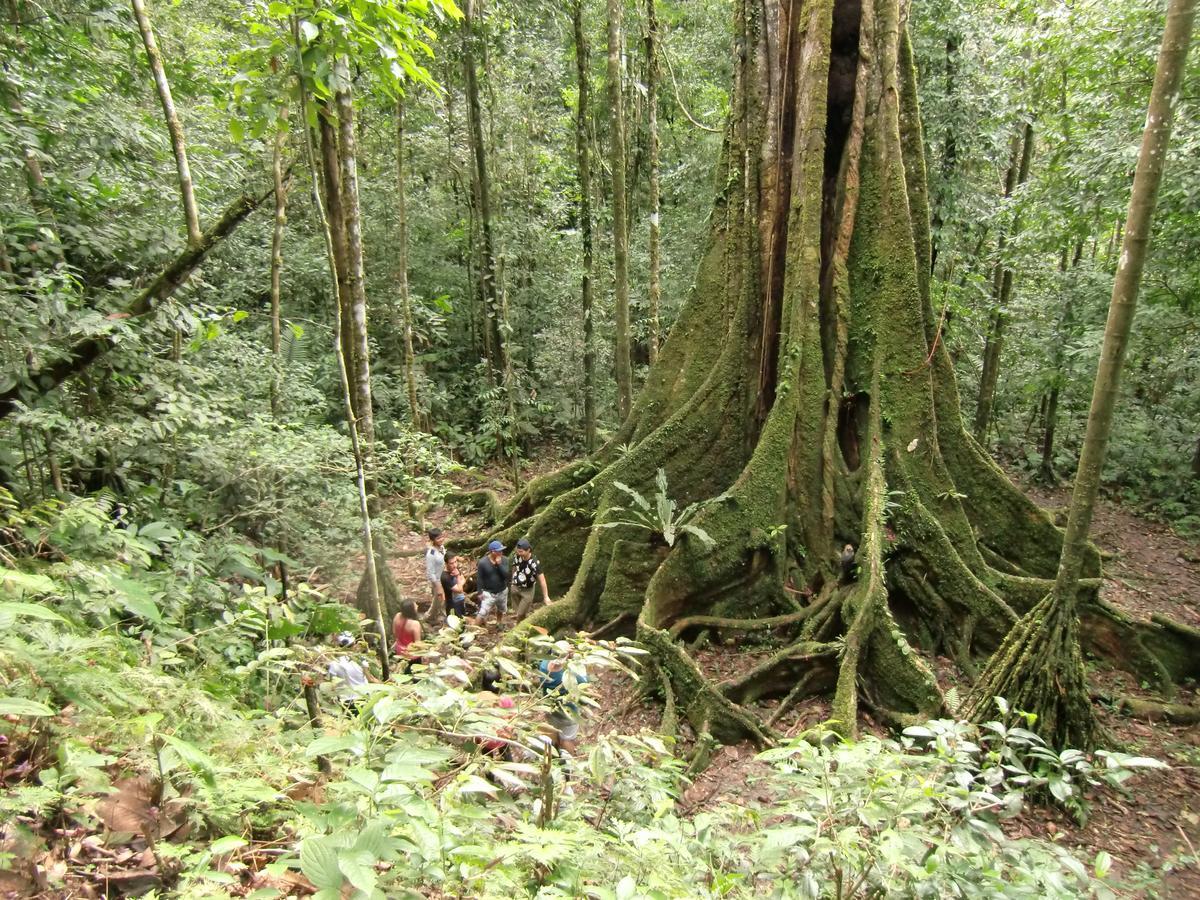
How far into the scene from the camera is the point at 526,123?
15.6m

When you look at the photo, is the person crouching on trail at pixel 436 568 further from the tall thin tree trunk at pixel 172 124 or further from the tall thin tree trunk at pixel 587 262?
the tall thin tree trunk at pixel 587 262

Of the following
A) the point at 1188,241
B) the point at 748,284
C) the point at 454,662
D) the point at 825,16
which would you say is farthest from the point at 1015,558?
the point at 454,662

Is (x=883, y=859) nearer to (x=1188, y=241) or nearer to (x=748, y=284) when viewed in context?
(x=748, y=284)

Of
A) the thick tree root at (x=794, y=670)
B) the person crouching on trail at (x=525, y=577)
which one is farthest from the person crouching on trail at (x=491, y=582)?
the thick tree root at (x=794, y=670)

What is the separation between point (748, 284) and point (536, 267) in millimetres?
10694

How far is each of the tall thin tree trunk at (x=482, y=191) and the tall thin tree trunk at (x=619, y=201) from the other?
3.83 metres

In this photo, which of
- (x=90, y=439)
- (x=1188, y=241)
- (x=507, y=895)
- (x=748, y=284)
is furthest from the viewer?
(x=1188, y=241)

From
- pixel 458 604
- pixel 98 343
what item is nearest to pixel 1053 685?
pixel 458 604

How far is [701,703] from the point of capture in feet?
17.7

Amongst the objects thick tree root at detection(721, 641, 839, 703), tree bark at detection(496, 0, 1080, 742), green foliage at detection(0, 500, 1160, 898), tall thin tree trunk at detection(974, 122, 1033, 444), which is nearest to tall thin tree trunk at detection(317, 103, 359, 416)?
green foliage at detection(0, 500, 1160, 898)

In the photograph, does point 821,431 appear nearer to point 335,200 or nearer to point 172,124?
point 335,200

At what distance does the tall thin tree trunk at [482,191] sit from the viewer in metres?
12.6

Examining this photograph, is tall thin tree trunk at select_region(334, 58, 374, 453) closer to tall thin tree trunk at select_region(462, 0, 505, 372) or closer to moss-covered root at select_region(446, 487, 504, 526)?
moss-covered root at select_region(446, 487, 504, 526)

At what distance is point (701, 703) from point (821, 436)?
304cm
